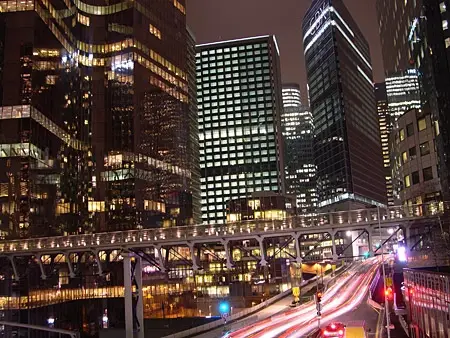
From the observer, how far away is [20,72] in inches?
3110

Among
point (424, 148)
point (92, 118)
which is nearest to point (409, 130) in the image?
point (424, 148)

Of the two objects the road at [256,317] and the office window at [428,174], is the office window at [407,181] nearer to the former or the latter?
the office window at [428,174]

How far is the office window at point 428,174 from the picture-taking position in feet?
275

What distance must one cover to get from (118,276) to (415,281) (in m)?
67.4

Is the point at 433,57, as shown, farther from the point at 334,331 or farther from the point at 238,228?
the point at 334,331

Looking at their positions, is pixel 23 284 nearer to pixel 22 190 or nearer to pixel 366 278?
pixel 22 190

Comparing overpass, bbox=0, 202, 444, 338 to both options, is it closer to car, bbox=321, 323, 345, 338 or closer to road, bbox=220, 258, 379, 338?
road, bbox=220, 258, 379, 338

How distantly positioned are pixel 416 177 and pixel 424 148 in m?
5.30

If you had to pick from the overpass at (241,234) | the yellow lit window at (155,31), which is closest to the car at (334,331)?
the overpass at (241,234)

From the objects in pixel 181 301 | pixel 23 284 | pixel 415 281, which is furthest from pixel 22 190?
pixel 415 281

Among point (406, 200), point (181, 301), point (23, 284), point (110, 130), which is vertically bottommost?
point (181, 301)

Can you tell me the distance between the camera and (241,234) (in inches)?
1970

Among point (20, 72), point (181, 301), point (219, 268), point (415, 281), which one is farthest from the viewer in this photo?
point (219, 268)

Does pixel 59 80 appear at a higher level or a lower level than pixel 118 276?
higher
